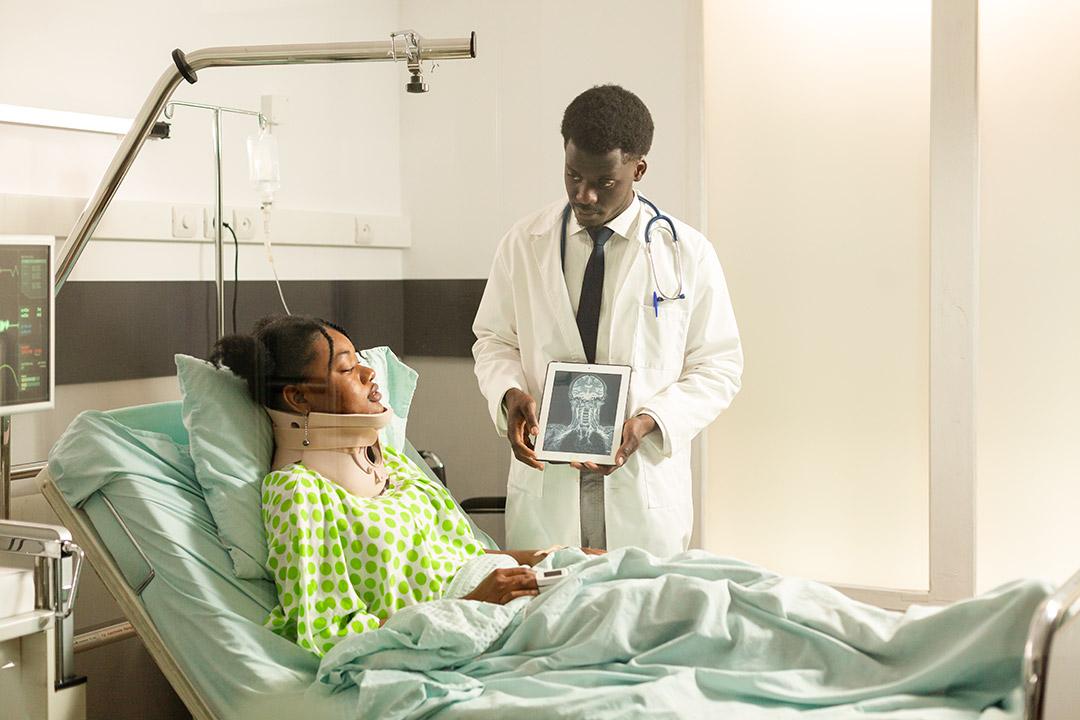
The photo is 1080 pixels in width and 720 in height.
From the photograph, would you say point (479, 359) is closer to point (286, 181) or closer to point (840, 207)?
point (286, 181)

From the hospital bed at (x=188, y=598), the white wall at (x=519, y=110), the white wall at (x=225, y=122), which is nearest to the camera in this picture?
the hospital bed at (x=188, y=598)

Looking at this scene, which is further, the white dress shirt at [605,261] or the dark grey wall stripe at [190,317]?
the dark grey wall stripe at [190,317]

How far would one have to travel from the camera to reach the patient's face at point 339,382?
1907mm

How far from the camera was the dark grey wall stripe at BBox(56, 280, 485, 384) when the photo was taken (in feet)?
6.61

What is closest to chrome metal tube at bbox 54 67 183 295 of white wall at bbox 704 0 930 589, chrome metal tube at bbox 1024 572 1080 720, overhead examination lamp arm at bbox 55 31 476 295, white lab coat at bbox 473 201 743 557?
overhead examination lamp arm at bbox 55 31 476 295

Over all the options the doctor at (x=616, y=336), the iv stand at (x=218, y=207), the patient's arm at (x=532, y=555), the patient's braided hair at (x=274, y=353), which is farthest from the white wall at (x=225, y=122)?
the patient's arm at (x=532, y=555)

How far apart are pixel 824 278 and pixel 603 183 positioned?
1.49ft

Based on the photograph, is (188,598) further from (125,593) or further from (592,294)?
(592,294)

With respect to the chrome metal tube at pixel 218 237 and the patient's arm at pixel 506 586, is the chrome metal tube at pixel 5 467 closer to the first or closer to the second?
the chrome metal tube at pixel 218 237

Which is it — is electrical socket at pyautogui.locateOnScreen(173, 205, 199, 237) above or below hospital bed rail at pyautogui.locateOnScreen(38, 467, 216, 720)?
above

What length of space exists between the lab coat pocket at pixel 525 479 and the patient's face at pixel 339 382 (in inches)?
11.2

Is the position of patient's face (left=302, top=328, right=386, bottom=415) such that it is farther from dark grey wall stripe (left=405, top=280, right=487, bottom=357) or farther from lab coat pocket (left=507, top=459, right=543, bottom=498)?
lab coat pocket (left=507, top=459, right=543, bottom=498)

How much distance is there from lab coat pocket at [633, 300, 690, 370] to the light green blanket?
39 centimetres

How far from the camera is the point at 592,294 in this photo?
73.5 inches
